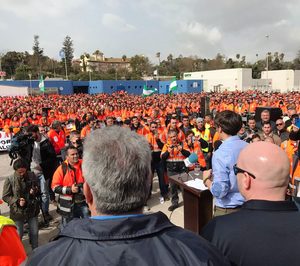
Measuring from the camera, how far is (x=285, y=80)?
2126 inches

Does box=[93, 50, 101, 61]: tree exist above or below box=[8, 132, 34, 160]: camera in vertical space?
above

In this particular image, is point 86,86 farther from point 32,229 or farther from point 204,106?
point 32,229

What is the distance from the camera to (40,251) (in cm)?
122

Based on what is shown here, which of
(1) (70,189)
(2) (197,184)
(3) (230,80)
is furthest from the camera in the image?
(3) (230,80)

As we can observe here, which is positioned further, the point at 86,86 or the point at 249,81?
the point at 249,81

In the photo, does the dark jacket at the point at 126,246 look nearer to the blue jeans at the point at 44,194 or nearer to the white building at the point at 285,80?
the blue jeans at the point at 44,194

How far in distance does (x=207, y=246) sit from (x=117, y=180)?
1.45 feet

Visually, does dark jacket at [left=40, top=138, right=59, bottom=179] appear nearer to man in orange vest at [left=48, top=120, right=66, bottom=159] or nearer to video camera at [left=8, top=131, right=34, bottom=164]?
video camera at [left=8, top=131, right=34, bottom=164]

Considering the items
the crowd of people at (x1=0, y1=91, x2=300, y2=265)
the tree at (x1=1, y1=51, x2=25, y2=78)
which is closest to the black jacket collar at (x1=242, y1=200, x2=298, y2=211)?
the crowd of people at (x1=0, y1=91, x2=300, y2=265)

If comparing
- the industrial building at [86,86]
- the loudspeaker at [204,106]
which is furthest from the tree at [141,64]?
the loudspeaker at [204,106]

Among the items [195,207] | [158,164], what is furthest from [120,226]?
[158,164]

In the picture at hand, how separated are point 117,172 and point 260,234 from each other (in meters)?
0.81

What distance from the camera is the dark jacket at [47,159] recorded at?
6453mm

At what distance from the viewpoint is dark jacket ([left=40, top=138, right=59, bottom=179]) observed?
6453 millimetres
